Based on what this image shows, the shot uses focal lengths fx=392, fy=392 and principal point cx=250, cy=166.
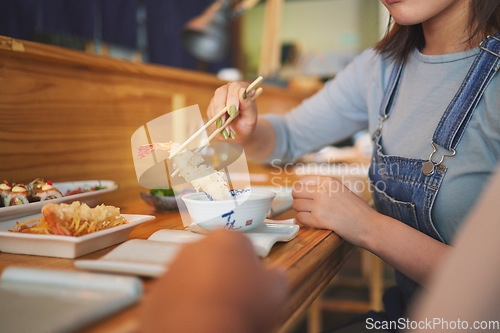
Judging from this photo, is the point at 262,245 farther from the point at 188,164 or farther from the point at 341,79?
the point at 341,79

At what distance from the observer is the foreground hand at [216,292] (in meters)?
0.33

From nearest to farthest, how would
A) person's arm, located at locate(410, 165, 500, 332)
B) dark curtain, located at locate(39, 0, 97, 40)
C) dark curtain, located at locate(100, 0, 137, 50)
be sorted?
person's arm, located at locate(410, 165, 500, 332) < dark curtain, located at locate(39, 0, 97, 40) < dark curtain, located at locate(100, 0, 137, 50)

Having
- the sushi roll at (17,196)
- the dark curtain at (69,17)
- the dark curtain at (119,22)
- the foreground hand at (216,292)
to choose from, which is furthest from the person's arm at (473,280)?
the dark curtain at (119,22)

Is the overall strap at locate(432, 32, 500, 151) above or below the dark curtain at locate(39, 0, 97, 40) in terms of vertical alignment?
below

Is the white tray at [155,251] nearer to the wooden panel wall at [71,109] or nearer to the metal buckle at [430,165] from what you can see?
the metal buckle at [430,165]

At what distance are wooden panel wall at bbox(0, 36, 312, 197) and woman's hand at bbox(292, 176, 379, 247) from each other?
0.75 meters

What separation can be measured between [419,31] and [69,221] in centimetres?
109

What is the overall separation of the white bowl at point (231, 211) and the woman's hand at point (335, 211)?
170mm

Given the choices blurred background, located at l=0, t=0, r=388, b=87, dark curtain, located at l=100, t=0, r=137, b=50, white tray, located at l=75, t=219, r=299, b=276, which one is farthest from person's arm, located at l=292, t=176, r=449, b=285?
dark curtain, located at l=100, t=0, r=137, b=50

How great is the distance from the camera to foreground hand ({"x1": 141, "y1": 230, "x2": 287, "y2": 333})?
13.0 inches

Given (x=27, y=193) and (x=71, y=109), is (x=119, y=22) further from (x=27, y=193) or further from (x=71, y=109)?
(x=27, y=193)

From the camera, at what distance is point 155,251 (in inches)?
23.6

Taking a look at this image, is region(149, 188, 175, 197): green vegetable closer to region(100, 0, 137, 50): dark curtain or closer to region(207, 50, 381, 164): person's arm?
region(207, 50, 381, 164): person's arm

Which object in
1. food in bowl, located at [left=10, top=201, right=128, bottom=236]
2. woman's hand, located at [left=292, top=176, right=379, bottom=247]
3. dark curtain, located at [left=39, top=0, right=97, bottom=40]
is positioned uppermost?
dark curtain, located at [left=39, top=0, right=97, bottom=40]
